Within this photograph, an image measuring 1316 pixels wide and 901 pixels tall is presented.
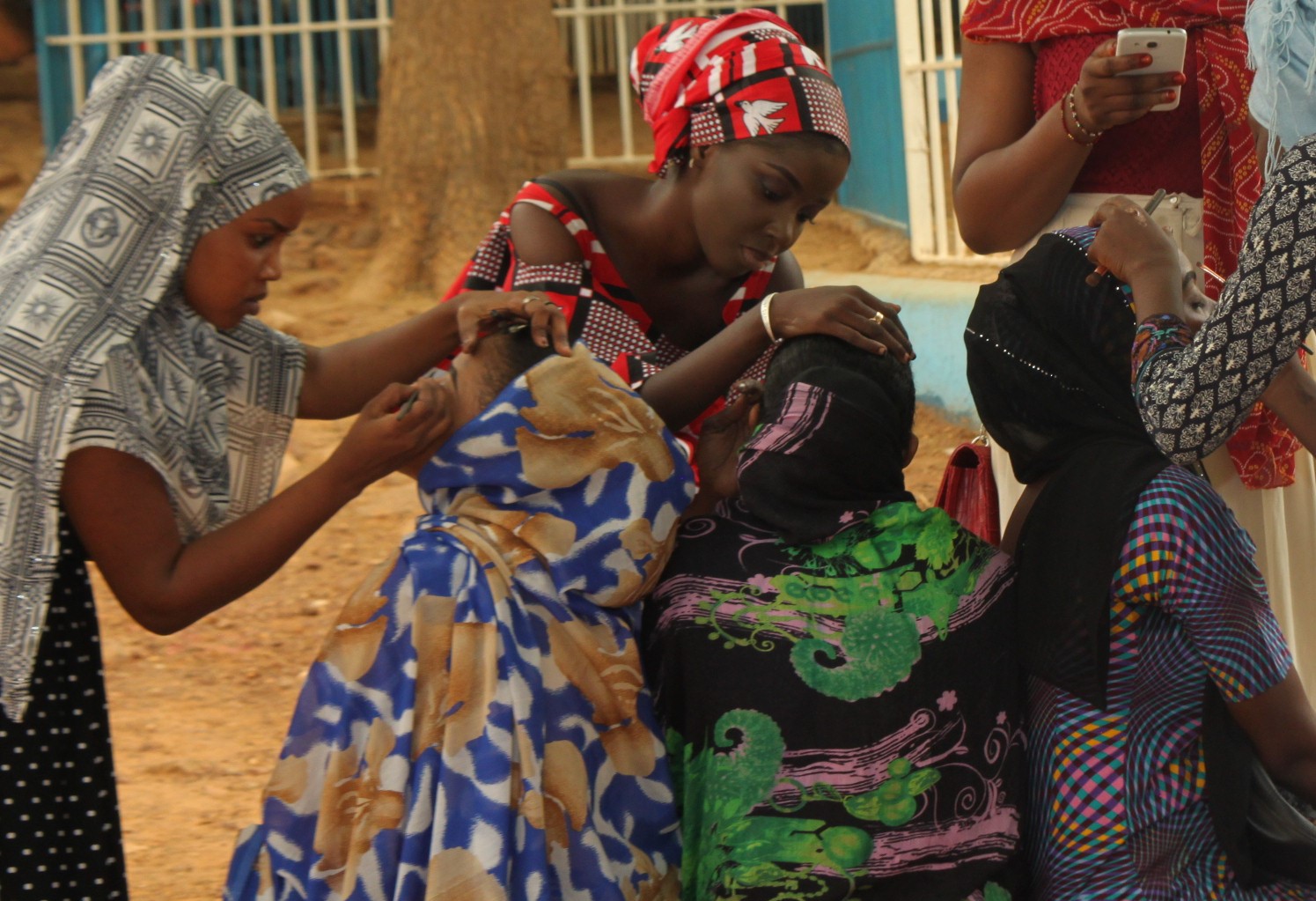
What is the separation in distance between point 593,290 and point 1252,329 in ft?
4.52

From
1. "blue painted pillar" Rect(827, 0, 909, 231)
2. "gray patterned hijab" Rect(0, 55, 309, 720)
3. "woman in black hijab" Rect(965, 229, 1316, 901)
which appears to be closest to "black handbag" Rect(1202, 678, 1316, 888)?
"woman in black hijab" Rect(965, 229, 1316, 901)

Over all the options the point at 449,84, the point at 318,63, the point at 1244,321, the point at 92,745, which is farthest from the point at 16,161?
the point at 1244,321

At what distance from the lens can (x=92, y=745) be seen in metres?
2.41

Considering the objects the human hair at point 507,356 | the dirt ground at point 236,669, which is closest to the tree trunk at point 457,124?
the dirt ground at point 236,669

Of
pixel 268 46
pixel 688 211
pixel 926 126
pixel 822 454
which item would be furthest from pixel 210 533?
pixel 268 46

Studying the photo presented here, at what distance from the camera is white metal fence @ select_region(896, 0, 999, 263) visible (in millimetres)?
8375

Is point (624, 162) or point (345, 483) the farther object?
point (624, 162)

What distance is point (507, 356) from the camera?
8.29 feet

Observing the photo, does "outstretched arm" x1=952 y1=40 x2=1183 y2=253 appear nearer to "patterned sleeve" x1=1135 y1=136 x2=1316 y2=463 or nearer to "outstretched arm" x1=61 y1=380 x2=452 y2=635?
"patterned sleeve" x1=1135 y1=136 x2=1316 y2=463

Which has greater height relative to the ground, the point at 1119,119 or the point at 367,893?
the point at 1119,119

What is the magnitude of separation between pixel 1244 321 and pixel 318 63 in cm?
1003

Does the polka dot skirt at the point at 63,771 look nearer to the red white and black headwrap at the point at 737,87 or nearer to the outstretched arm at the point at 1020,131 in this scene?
the red white and black headwrap at the point at 737,87

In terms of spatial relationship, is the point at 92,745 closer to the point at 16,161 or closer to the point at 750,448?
the point at 750,448

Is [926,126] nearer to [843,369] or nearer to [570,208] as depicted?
[570,208]
